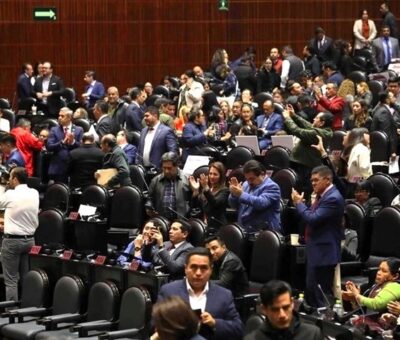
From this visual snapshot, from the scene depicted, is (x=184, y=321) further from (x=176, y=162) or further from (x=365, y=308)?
(x=176, y=162)

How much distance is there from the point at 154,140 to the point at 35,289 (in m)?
3.20

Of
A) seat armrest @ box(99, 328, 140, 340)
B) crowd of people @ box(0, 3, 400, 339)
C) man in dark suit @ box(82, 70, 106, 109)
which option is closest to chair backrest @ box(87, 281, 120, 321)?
crowd of people @ box(0, 3, 400, 339)

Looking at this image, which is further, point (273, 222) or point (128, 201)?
point (128, 201)

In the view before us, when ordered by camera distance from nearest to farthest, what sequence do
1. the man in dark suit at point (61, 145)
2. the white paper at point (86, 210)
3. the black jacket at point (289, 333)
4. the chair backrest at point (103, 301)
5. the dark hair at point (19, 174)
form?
the black jacket at point (289, 333)
the chair backrest at point (103, 301)
the dark hair at point (19, 174)
the white paper at point (86, 210)
the man in dark suit at point (61, 145)

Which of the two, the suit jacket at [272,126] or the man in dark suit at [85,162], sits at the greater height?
the suit jacket at [272,126]

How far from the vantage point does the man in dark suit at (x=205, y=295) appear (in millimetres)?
6484

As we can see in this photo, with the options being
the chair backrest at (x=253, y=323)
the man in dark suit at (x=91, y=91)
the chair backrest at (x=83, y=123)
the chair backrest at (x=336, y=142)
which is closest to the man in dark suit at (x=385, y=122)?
the chair backrest at (x=336, y=142)

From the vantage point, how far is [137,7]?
19.8 meters

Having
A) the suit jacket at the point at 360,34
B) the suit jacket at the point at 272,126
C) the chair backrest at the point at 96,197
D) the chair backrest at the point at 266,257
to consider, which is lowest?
the chair backrest at the point at 266,257

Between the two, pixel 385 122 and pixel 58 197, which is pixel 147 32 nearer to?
pixel 385 122

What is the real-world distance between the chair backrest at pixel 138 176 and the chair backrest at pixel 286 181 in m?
1.50

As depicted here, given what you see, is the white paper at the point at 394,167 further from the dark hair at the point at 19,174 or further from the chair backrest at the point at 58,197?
the dark hair at the point at 19,174

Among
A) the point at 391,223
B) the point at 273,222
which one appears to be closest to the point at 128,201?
the point at 273,222

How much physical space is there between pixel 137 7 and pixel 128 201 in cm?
924
